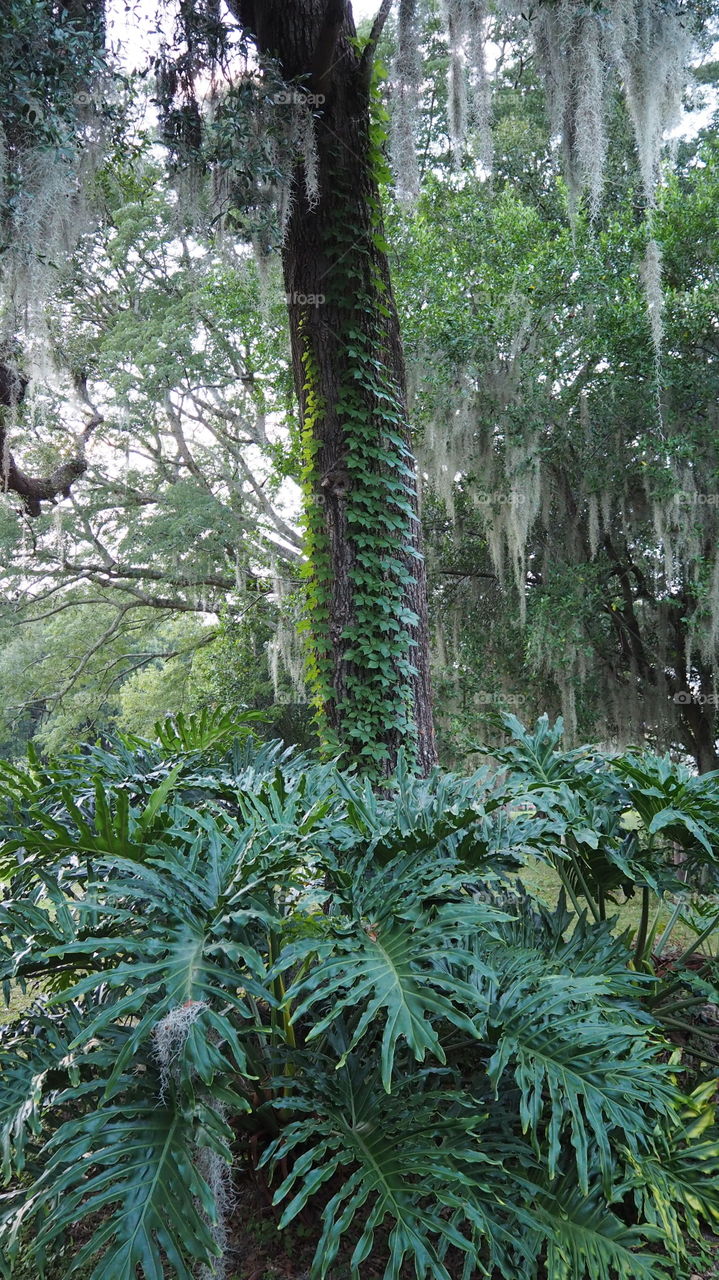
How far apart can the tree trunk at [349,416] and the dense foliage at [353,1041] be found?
1343mm

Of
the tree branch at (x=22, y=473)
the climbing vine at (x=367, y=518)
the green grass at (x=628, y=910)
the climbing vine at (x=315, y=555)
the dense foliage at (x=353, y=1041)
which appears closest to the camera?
the dense foliage at (x=353, y=1041)

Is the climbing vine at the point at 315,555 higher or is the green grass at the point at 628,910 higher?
the climbing vine at the point at 315,555

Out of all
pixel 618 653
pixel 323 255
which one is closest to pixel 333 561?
pixel 323 255

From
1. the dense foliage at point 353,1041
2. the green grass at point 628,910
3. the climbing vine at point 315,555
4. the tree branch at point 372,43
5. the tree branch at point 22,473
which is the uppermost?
the tree branch at point 372,43

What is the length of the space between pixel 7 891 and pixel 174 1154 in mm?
910

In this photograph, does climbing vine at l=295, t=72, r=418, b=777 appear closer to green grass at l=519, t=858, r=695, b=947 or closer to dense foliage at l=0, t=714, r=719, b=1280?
green grass at l=519, t=858, r=695, b=947

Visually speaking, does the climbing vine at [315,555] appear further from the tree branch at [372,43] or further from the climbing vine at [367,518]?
the tree branch at [372,43]

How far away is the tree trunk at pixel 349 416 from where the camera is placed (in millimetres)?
3586

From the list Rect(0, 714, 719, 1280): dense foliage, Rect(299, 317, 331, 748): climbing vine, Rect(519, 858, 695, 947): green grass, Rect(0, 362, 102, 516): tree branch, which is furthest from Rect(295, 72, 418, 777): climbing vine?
Rect(0, 362, 102, 516): tree branch

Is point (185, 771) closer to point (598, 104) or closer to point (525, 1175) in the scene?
point (525, 1175)

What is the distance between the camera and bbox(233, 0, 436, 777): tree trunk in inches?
141

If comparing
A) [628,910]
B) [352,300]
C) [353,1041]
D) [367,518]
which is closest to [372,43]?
[352,300]

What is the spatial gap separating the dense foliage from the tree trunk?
134 cm

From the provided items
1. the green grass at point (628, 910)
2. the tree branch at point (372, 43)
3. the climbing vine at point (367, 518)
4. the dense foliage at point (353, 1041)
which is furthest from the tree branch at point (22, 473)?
the green grass at point (628, 910)
